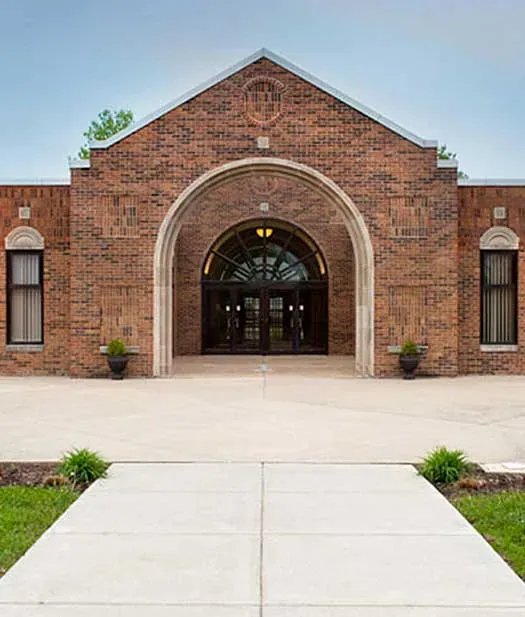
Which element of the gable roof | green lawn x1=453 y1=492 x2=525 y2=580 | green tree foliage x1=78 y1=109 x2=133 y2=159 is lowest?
green lawn x1=453 y1=492 x2=525 y2=580

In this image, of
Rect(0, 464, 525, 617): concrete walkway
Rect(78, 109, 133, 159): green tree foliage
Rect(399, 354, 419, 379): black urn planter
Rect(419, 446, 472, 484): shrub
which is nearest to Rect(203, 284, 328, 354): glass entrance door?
Rect(399, 354, 419, 379): black urn planter

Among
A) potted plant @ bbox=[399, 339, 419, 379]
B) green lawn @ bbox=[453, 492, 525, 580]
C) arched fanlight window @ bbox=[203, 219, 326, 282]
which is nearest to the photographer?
green lawn @ bbox=[453, 492, 525, 580]

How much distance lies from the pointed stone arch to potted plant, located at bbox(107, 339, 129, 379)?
742mm

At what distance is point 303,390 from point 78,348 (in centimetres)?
569

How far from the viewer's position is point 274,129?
15.8 metres

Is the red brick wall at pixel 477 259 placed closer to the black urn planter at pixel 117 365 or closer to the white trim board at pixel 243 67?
the white trim board at pixel 243 67

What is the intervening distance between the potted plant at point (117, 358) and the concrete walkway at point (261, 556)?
9.27m

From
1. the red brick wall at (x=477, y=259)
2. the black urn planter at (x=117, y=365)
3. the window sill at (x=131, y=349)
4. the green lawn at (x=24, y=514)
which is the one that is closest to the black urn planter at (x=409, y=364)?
the red brick wall at (x=477, y=259)

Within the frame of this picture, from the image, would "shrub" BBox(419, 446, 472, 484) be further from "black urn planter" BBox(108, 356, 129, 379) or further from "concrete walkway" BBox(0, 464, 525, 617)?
"black urn planter" BBox(108, 356, 129, 379)

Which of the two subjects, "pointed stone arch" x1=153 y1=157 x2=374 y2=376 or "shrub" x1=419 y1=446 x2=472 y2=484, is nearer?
"shrub" x1=419 y1=446 x2=472 y2=484

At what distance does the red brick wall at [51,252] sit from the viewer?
16453 mm

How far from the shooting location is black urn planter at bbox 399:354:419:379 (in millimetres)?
15359

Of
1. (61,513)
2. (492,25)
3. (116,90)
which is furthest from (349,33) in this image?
(61,513)

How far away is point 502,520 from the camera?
509 cm
